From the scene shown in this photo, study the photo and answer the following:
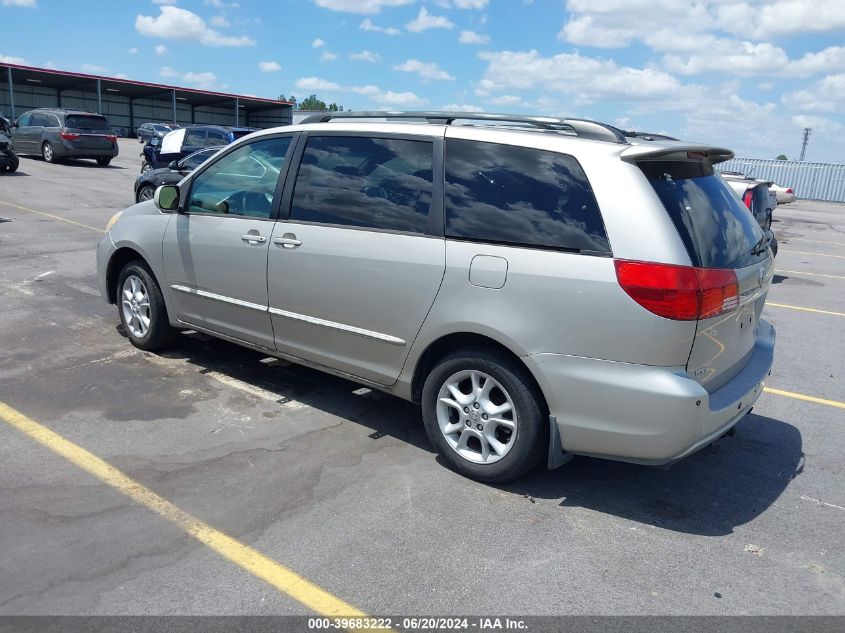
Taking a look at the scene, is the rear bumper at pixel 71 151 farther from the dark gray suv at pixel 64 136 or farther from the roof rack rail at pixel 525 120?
the roof rack rail at pixel 525 120

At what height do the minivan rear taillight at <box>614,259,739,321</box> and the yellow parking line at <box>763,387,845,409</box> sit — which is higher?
the minivan rear taillight at <box>614,259,739,321</box>

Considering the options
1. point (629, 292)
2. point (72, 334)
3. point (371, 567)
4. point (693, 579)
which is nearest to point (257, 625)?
point (371, 567)

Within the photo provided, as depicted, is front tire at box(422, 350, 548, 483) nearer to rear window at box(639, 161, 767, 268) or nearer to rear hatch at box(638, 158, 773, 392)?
rear hatch at box(638, 158, 773, 392)

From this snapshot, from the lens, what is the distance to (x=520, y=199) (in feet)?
12.3

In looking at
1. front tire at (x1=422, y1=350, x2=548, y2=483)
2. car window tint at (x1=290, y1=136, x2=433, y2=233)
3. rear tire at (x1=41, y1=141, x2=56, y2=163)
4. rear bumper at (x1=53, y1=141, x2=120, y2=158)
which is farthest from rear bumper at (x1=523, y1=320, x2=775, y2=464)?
rear tire at (x1=41, y1=141, x2=56, y2=163)

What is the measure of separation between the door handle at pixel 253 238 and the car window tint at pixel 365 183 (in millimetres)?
284

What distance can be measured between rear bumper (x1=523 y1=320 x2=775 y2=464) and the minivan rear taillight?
28 centimetres

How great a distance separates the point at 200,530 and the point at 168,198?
2.86 metres

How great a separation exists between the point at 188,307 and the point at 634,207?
345 centimetres

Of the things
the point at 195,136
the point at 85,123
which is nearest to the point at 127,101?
the point at 85,123

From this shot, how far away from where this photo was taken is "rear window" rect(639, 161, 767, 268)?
353cm

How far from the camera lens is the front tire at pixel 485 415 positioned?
3727 millimetres

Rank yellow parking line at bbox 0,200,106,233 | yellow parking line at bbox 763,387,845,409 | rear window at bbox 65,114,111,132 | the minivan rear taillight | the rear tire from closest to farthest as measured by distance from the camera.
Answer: the minivan rear taillight → yellow parking line at bbox 763,387,845,409 → yellow parking line at bbox 0,200,106,233 → rear window at bbox 65,114,111,132 → the rear tire

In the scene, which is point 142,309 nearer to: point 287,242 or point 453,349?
point 287,242
